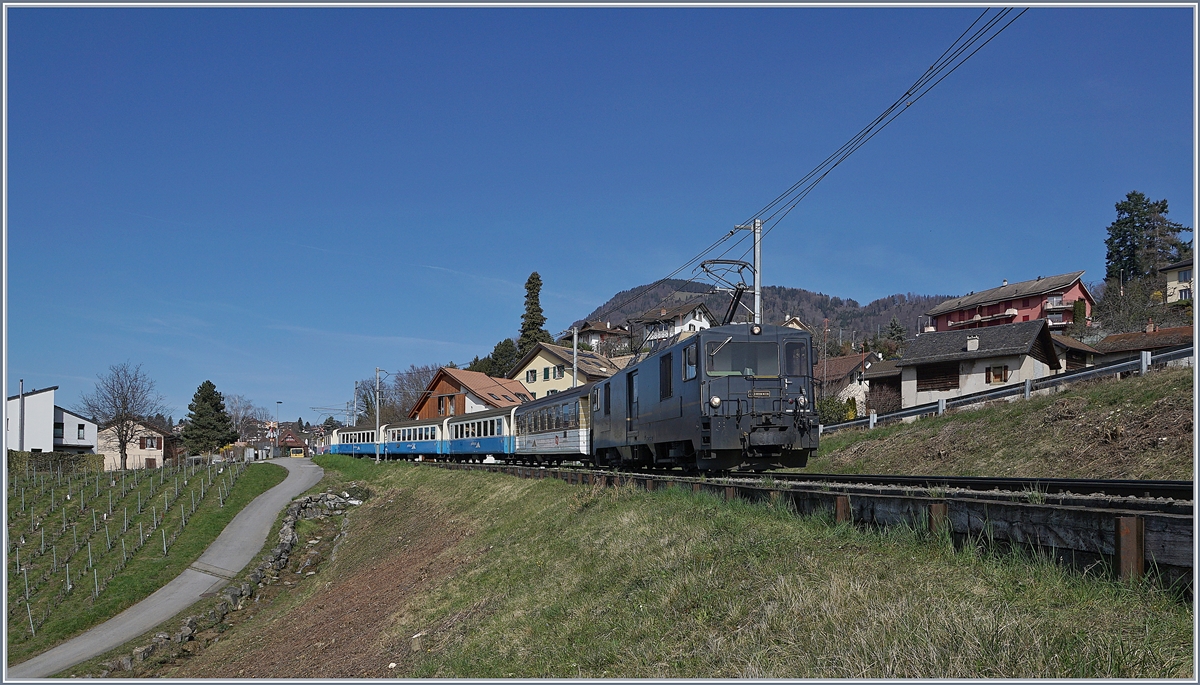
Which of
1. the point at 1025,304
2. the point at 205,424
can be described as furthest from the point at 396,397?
the point at 1025,304

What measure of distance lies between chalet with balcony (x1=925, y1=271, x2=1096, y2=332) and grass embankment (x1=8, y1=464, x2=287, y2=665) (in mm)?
61139

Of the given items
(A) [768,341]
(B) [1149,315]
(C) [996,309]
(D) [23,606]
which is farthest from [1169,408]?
(C) [996,309]

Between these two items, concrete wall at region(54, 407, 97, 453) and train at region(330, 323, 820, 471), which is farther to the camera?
concrete wall at region(54, 407, 97, 453)

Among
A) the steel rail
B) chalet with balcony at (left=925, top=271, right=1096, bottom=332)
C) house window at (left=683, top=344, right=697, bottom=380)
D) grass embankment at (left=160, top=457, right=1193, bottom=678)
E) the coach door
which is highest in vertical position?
chalet with balcony at (left=925, top=271, right=1096, bottom=332)

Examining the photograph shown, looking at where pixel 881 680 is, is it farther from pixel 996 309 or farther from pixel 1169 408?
pixel 996 309

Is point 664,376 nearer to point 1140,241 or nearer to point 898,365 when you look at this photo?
point 898,365

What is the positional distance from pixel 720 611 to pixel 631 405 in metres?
15.3

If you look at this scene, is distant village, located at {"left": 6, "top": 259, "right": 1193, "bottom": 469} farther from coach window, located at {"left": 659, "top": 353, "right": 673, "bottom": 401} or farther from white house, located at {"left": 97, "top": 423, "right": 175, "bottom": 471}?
coach window, located at {"left": 659, "top": 353, "right": 673, "bottom": 401}

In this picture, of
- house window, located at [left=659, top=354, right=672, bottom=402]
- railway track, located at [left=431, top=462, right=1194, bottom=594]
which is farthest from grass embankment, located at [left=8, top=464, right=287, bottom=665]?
railway track, located at [left=431, top=462, right=1194, bottom=594]

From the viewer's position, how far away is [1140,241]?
88312 millimetres

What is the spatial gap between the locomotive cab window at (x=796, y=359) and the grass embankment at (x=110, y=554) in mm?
22035

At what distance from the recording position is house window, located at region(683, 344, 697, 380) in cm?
Result: 1731

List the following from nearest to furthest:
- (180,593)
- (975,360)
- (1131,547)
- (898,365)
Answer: (1131,547) < (180,593) < (975,360) < (898,365)

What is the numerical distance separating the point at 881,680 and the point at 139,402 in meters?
80.0
